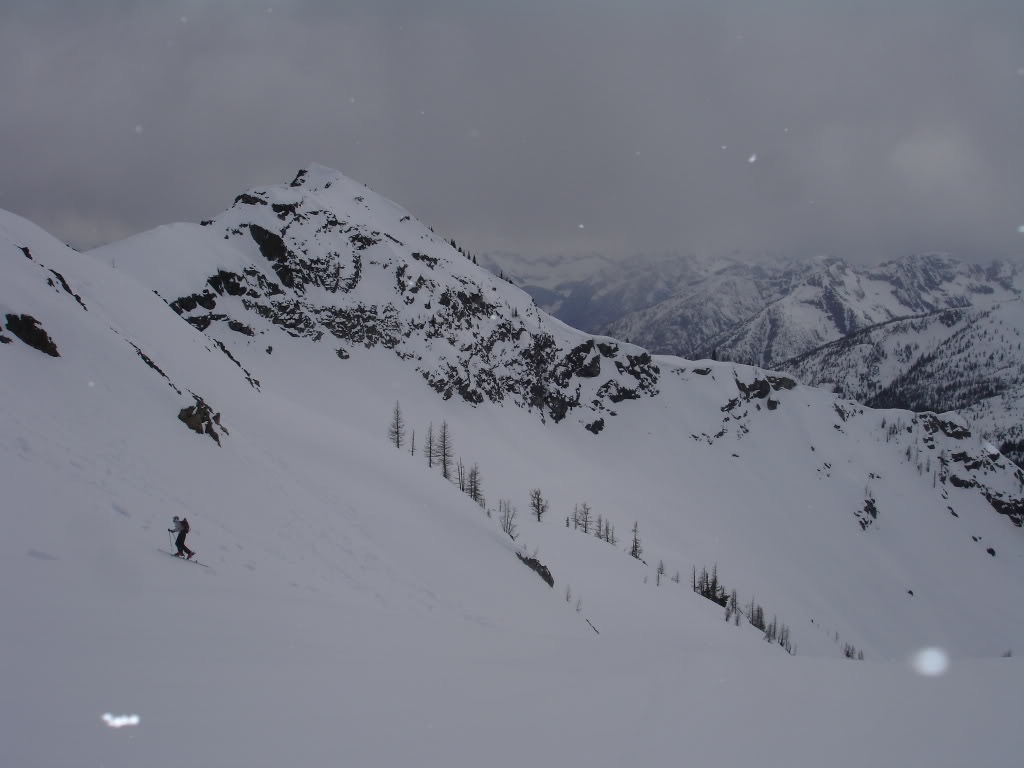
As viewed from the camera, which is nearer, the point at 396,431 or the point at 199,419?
the point at 199,419

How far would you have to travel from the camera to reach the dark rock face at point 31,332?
18.8m

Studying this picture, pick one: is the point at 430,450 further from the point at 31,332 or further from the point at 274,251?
the point at 274,251

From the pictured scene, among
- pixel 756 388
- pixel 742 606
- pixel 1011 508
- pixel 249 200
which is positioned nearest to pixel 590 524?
pixel 742 606

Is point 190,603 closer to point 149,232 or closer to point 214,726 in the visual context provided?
point 214,726

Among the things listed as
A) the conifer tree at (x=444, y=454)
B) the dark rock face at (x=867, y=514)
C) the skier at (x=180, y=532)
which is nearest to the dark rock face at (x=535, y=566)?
the skier at (x=180, y=532)

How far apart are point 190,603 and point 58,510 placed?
4434 mm

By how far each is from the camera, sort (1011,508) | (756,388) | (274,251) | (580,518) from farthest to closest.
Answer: (756,388) → (1011,508) → (274,251) → (580,518)

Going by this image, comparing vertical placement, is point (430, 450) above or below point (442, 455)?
below

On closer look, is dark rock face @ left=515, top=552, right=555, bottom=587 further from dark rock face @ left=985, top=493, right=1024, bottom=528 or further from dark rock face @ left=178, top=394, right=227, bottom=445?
dark rock face @ left=985, top=493, right=1024, bottom=528

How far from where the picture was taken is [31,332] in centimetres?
1923

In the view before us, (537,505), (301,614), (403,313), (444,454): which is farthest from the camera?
(403,313)

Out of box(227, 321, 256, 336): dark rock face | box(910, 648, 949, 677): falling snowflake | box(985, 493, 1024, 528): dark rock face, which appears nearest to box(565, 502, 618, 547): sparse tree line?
box(227, 321, 256, 336): dark rock face

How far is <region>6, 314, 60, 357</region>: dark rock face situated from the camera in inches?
741

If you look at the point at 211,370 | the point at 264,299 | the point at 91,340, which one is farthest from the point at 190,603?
the point at 264,299
